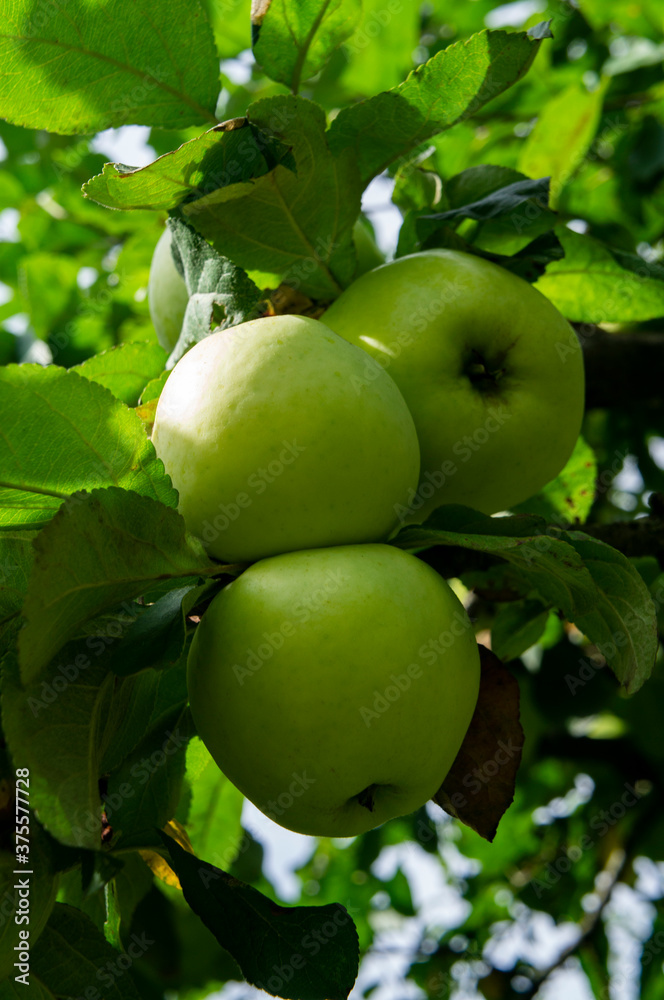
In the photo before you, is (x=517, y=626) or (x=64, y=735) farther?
(x=517, y=626)

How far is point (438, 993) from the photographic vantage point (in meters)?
3.29

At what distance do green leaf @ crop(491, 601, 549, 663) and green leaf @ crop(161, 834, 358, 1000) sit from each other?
1.71ft

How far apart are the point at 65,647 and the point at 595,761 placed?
2.47m

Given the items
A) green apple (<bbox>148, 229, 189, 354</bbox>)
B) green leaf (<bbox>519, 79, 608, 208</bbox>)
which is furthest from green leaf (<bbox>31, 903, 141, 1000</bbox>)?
green leaf (<bbox>519, 79, 608, 208</bbox>)

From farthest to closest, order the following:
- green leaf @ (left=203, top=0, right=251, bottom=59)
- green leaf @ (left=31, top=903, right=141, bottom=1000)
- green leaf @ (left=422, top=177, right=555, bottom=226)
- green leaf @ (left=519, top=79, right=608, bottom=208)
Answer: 1. green leaf @ (left=203, top=0, right=251, bottom=59)
2. green leaf @ (left=519, top=79, right=608, bottom=208)
3. green leaf @ (left=422, top=177, right=555, bottom=226)
4. green leaf @ (left=31, top=903, right=141, bottom=1000)

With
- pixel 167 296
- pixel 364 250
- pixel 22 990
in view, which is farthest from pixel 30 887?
pixel 364 250

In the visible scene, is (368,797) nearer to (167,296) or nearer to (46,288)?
(167,296)

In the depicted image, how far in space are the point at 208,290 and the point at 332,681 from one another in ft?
1.75

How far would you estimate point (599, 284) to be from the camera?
1317 mm

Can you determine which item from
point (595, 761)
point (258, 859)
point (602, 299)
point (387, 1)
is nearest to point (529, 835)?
point (595, 761)

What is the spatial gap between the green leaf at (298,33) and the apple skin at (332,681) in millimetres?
684

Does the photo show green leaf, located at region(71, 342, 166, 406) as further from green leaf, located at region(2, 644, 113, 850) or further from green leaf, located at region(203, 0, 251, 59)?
green leaf, located at region(203, 0, 251, 59)

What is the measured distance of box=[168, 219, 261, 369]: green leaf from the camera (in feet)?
3.29

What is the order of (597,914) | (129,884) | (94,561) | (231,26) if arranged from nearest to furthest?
1. (94,561)
2. (129,884)
3. (231,26)
4. (597,914)
